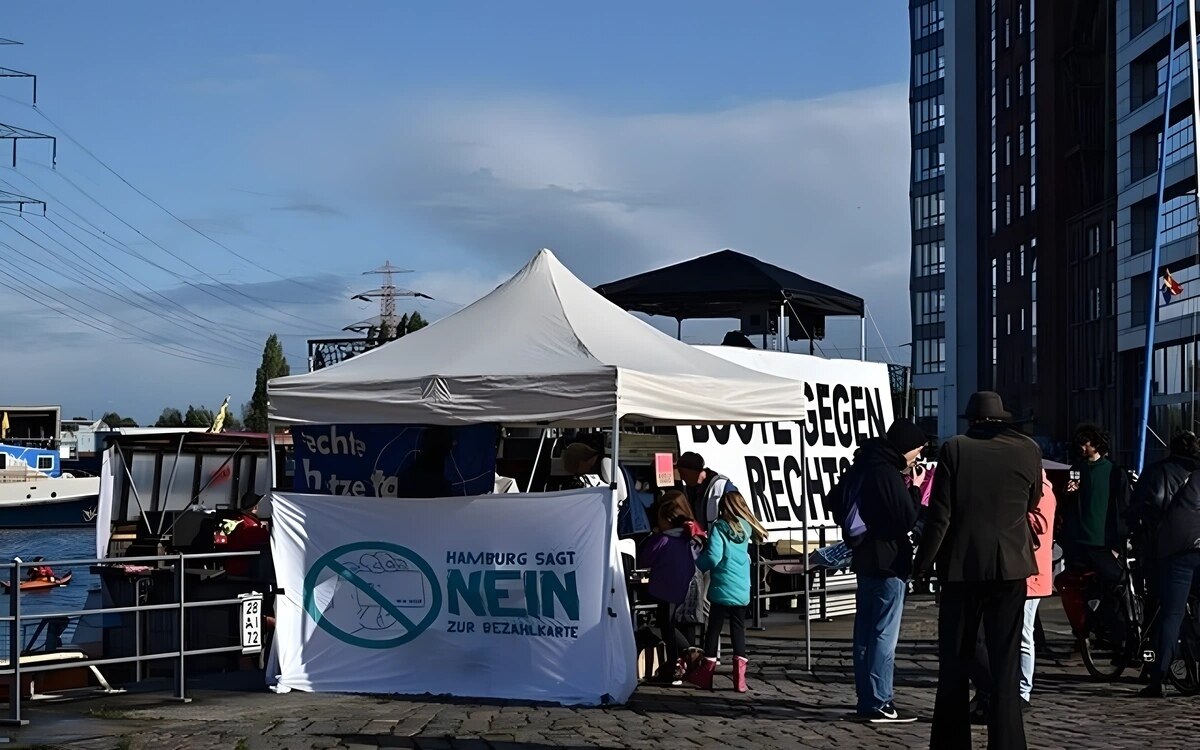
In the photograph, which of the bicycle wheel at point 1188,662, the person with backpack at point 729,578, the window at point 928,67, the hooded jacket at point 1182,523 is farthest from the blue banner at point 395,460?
the window at point 928,67

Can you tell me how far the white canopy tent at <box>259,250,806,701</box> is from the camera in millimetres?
11195

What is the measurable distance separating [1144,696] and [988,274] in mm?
75266

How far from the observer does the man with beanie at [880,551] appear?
1020 centimetres

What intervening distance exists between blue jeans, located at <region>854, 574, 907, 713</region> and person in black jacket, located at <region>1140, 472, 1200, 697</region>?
246 centimetres

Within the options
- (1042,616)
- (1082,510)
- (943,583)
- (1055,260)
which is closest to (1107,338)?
(1055,260)

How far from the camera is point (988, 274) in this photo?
84.6m

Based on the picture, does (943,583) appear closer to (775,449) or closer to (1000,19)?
(775,449)

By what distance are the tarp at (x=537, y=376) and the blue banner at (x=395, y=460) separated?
769 mm

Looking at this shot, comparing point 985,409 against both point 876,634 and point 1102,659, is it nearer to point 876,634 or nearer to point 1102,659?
point 876,634

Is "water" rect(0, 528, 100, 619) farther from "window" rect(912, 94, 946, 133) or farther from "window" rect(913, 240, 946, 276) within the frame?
"window" rect(912, 94, 946, 133)

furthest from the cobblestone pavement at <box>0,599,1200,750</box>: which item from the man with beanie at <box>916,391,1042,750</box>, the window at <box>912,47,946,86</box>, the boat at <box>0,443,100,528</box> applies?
the window at <box>912,47,946,86</box>

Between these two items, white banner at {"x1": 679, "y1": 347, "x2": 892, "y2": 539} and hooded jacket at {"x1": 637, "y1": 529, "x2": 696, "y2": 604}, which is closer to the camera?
hooded jacket at {"x1": 637, "y1": 529, "x2": 696, "y2": 604}

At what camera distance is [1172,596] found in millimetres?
11555

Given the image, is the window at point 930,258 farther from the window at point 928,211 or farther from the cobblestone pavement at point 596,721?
the cobblestone pavement at point 596,721
